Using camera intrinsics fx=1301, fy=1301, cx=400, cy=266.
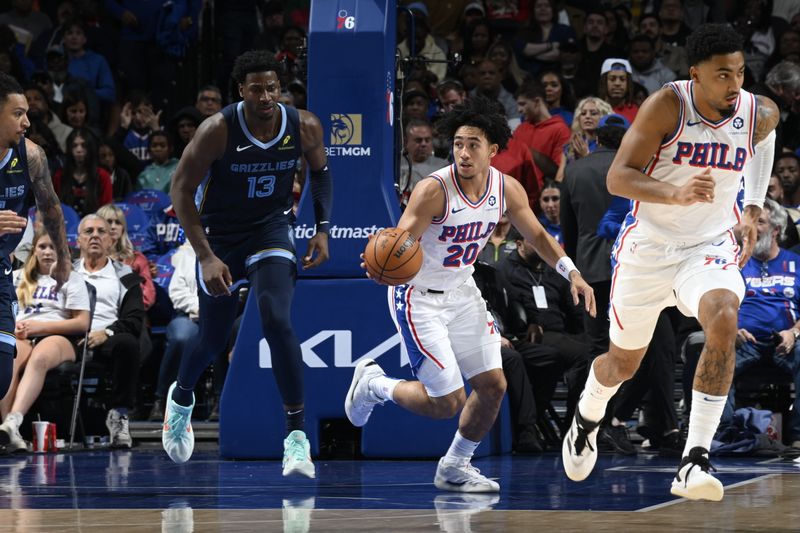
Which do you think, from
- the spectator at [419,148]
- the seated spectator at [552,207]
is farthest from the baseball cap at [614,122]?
the spectator at [419,148]

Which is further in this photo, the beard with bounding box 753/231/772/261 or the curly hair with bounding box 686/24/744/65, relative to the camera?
the beard with bounding box 753/231/772/261

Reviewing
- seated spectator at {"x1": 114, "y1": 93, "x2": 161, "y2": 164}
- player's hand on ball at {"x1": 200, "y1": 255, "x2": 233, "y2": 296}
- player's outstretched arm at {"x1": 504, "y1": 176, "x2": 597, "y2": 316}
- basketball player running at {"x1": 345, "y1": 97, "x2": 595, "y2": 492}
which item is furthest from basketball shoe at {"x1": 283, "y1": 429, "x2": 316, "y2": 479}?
seated spectator at {"x1": 114, "y1": 93, "x2": 161, "y2": 164}

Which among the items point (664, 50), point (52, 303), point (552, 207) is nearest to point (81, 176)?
point (52, 303)

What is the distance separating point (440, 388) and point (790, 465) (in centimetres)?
246

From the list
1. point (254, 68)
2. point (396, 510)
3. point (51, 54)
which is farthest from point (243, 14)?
point (396, 510)

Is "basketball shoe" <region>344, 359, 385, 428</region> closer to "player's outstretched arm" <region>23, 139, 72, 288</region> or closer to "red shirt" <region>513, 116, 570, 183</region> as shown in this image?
"player's outstretched arm" <region>23, 139, 72, 288</region>

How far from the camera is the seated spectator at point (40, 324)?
30.7 ft

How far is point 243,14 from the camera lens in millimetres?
13953

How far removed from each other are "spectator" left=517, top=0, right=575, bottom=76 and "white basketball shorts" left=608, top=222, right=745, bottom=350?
7.54 meters

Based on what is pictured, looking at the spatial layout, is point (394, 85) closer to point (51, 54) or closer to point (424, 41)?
point (424, 41)

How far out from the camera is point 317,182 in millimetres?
7277

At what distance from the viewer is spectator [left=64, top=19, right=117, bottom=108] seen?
43.9ft

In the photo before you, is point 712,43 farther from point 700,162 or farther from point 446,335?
point 446,335

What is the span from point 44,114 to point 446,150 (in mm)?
3773
